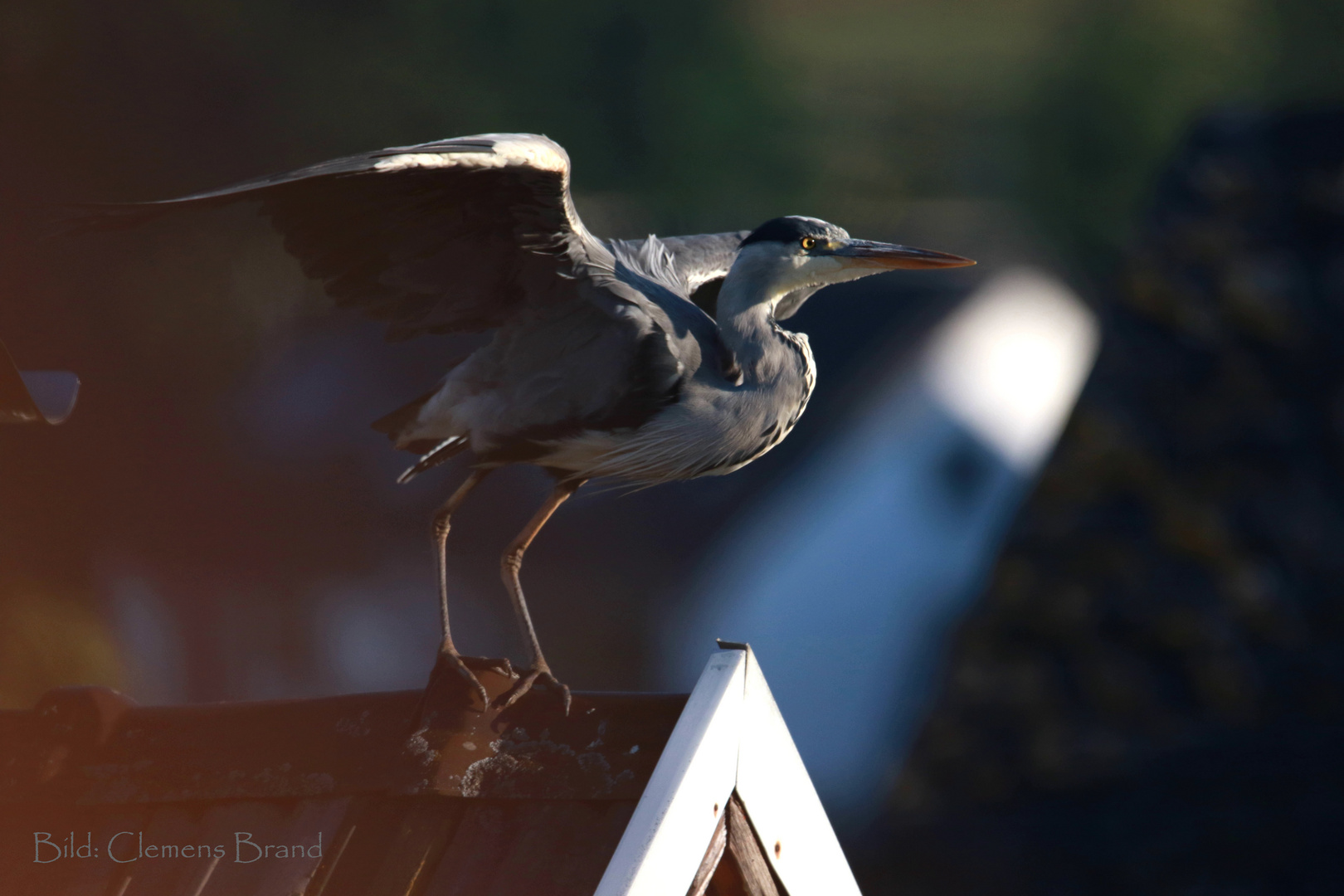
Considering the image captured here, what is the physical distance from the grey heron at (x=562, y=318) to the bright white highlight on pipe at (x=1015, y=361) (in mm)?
1463

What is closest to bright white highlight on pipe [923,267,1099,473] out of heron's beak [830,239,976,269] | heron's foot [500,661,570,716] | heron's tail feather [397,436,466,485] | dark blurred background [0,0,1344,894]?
dark blurred background [0,0,1344,894]

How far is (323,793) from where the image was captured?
0.76m

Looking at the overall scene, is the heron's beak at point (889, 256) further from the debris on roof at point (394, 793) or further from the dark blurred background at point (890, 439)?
the dark blurred background at point (890, 439)

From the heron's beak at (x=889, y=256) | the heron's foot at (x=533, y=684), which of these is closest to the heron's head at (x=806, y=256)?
the heron's beak at (x=889, y=256)

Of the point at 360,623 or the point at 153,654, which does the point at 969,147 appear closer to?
the point at 360,623

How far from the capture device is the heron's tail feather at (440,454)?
45.3 inches

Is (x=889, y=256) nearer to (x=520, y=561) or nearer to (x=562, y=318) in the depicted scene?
(x=562, y=318)

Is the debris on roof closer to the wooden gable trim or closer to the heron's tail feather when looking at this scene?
the wooden gable trim

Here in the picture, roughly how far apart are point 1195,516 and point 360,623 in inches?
91.1

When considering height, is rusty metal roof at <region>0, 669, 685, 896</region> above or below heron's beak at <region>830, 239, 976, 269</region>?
below

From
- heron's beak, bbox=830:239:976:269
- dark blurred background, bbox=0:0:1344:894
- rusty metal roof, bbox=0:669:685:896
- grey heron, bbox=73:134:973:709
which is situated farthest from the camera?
dark blurred background, bbox=0:0:1344:894

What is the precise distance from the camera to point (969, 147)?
8.21 feet

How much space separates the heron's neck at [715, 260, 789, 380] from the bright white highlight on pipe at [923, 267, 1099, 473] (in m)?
1.47

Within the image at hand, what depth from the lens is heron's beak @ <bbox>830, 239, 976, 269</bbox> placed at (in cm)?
104
